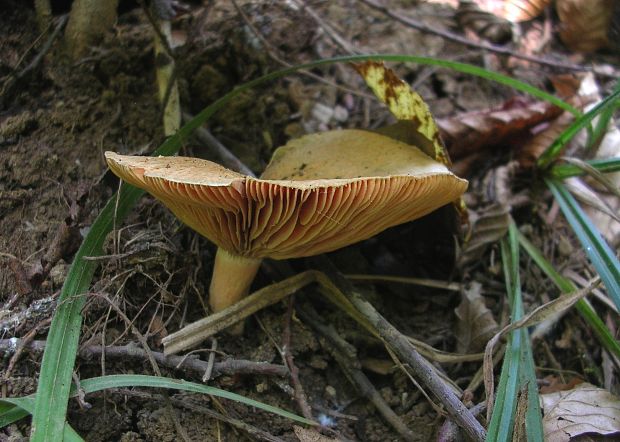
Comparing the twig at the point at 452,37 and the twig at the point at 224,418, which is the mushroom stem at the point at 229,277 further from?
the twig at the point at 452,37

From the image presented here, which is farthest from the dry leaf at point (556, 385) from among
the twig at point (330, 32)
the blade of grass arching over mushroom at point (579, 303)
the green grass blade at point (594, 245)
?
the twig at point (330, 32)

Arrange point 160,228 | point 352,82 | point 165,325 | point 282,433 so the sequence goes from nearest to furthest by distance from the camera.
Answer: point 282,433
point 165,325
point 160,228
point 352,82

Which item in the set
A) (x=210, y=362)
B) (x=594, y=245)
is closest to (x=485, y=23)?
(x=594, y=245)

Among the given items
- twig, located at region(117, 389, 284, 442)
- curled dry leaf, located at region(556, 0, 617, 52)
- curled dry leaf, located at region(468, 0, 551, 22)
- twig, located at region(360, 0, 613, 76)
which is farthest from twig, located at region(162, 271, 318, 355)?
curled dry leaf, located at region(556, 0, 617, 52)

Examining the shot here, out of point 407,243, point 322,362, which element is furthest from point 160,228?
point 407,243

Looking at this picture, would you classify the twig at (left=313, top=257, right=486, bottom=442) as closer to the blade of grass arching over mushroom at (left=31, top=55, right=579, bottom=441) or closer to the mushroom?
the mushroom

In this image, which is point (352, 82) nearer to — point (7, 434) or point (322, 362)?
point (322, 362)
